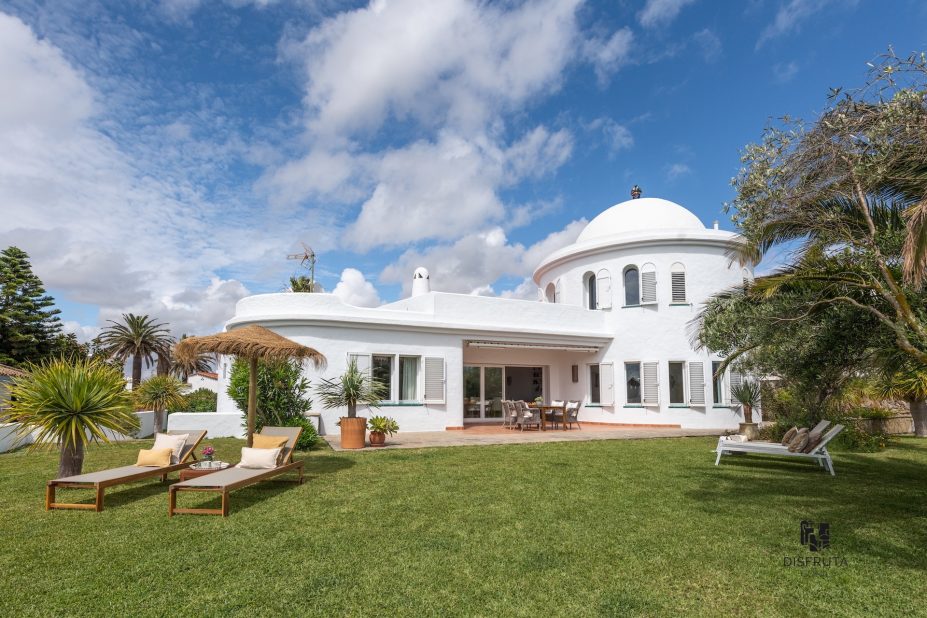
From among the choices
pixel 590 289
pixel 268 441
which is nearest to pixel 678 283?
pixel 590 289

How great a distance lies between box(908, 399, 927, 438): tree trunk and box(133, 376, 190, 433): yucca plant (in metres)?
24.7

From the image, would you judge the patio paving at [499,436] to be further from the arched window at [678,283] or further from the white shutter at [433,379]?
the arched window at [678,283]

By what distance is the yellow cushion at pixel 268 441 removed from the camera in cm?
870

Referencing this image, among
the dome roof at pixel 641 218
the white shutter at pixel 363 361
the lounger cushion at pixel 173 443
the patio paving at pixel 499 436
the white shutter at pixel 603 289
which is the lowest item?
the patio paving at pixel 499 436

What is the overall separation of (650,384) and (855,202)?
1339 centimetres

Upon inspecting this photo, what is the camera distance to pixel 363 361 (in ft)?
54.2

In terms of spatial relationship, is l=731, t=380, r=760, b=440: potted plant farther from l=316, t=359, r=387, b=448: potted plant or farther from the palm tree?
the palm tree

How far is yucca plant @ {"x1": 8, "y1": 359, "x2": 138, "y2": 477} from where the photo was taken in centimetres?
718

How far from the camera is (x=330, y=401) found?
13.3 meters

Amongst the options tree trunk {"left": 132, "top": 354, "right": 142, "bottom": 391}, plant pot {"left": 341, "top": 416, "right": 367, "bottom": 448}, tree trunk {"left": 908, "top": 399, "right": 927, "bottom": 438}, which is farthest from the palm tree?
tree trunk {"left": 908, "top": 399, "right": 927, "bottom": 438}

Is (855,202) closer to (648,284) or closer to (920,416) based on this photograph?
(648,284)

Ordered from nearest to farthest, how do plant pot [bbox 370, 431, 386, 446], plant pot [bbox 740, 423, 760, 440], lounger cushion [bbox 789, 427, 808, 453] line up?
lounger cushion [bbox 789, 427, 808, 453] → plant pot [bbox 370, 431, 386, 446] → plant pot [bbox 740, 423, 760, 440]

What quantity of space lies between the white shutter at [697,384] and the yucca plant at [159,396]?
18594 millimetres

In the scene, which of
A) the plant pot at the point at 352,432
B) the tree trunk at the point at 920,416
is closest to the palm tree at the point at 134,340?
the plant pot at the point at 352,432
